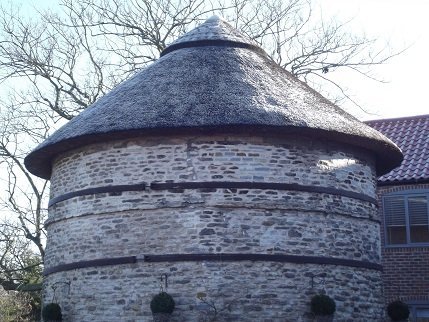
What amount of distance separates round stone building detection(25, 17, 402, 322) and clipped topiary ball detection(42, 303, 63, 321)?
16 cm

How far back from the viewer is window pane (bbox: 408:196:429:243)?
18.8 meters

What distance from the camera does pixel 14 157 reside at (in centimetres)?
2453

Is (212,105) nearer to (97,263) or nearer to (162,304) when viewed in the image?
(97,263)

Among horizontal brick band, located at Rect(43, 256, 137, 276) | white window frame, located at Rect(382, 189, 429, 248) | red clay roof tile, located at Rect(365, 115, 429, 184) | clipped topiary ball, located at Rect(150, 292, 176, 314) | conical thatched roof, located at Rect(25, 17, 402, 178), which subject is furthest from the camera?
red clay roof tile, located at Rect(365, 115, 429, 184)

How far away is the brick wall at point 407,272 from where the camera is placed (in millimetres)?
18312

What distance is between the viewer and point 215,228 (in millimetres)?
13000

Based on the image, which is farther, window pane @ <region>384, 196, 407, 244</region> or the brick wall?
window pane @ <region>384, 196, 407, 244</region>

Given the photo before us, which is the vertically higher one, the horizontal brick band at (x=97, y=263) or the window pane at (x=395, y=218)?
the window pane at (x=395, y=218)

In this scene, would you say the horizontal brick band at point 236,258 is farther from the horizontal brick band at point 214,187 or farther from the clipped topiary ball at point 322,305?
the horizontal brick band at point 214,187

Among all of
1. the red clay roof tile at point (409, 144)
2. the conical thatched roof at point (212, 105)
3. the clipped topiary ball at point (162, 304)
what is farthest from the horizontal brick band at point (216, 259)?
the red clay roof tile at point (409, 144)

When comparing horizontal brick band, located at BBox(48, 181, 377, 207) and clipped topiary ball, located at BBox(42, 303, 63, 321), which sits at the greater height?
horizontal brick band, located at BBox(48, 181, 377, 207)

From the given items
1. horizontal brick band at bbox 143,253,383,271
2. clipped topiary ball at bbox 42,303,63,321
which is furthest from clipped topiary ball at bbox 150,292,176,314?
clipped topiary ball at bbox 42,303,63,321

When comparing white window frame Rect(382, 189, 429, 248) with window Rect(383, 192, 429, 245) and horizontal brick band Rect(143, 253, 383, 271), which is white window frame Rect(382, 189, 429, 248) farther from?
horizontal brick band Rect(143, 253, 383, 271)

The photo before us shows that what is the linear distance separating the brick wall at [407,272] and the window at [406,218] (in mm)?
244
